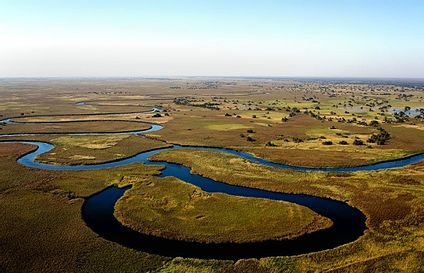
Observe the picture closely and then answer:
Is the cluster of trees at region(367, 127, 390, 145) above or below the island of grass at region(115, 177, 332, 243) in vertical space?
above

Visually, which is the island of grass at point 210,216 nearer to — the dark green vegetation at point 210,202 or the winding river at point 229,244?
the dark green vegetation at point 210,202

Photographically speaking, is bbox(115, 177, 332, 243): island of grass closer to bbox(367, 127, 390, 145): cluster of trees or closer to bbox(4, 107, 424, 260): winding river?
bbox(4, 107, 424, 260): winding river

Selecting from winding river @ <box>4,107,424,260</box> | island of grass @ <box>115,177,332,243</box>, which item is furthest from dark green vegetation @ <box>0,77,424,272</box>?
winding river @ <box>4,107,424,260</box>

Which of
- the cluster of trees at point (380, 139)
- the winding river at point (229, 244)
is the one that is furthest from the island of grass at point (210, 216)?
the cluster of trees at point (380, 139)

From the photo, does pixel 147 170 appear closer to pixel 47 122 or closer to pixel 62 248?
pixel 62 248

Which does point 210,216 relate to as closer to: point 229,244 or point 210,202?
point 210,202

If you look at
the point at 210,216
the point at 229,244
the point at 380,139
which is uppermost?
the point at 380,139

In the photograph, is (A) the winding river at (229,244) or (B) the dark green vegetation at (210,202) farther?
(A) the winding river at (229,244)

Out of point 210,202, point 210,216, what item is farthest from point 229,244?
point 210,202
